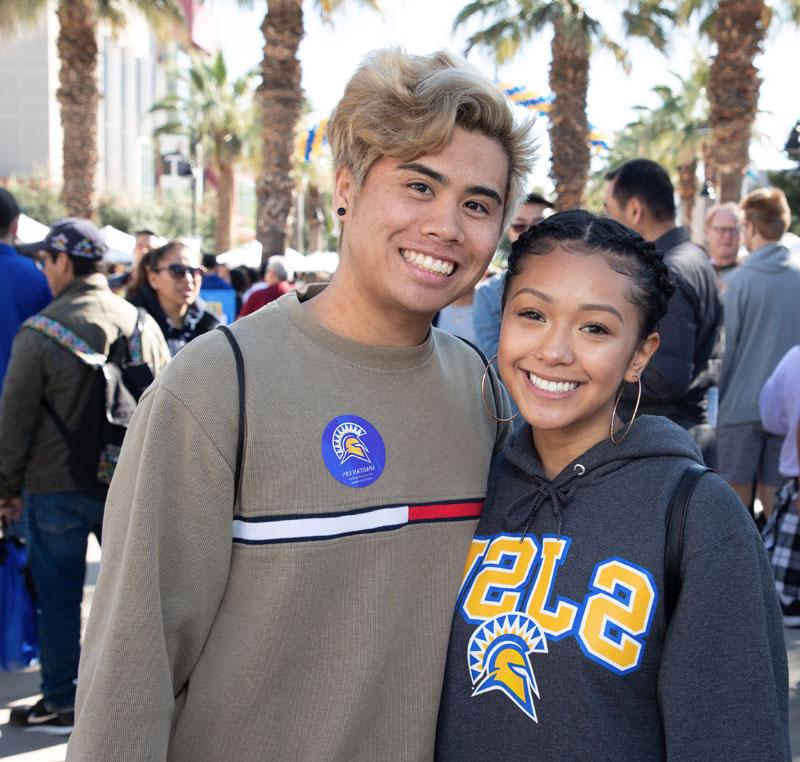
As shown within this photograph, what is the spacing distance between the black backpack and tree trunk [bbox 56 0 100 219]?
1431 centimetres

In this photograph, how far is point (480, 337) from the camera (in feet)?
15.4

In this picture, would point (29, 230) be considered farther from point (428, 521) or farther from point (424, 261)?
point (428, 521)

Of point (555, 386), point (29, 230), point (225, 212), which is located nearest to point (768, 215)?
point (555, 386)

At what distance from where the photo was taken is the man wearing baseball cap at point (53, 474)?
418 cm

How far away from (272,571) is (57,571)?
3.01 m

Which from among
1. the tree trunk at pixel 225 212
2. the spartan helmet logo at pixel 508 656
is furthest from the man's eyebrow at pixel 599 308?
the tree trunk at pixel 225 212

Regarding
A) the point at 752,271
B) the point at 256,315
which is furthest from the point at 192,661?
the point at 752,271

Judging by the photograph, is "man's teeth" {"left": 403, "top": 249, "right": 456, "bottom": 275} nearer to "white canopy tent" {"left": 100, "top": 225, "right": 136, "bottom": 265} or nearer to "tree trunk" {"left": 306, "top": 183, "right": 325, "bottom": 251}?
"white canopy tent" {"left": 100, "top": 225, "right": 136, "bottom": 265}

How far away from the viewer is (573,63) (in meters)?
17.4

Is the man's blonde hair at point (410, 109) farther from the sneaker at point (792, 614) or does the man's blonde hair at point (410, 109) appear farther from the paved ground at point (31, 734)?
the sneaker at point (792, 614)

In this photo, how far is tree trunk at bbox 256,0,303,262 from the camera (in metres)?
15.7

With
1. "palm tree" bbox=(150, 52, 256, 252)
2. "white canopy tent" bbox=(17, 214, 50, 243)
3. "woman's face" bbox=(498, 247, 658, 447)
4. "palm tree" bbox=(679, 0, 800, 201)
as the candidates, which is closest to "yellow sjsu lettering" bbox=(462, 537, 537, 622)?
"woman's face" bbox=(498, 247, 658, 447)

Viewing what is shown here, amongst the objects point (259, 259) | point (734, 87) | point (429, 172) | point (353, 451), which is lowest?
point (259, 259)

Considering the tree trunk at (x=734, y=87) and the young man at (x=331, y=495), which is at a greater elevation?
the tree trunk at (x=734, y=87)
